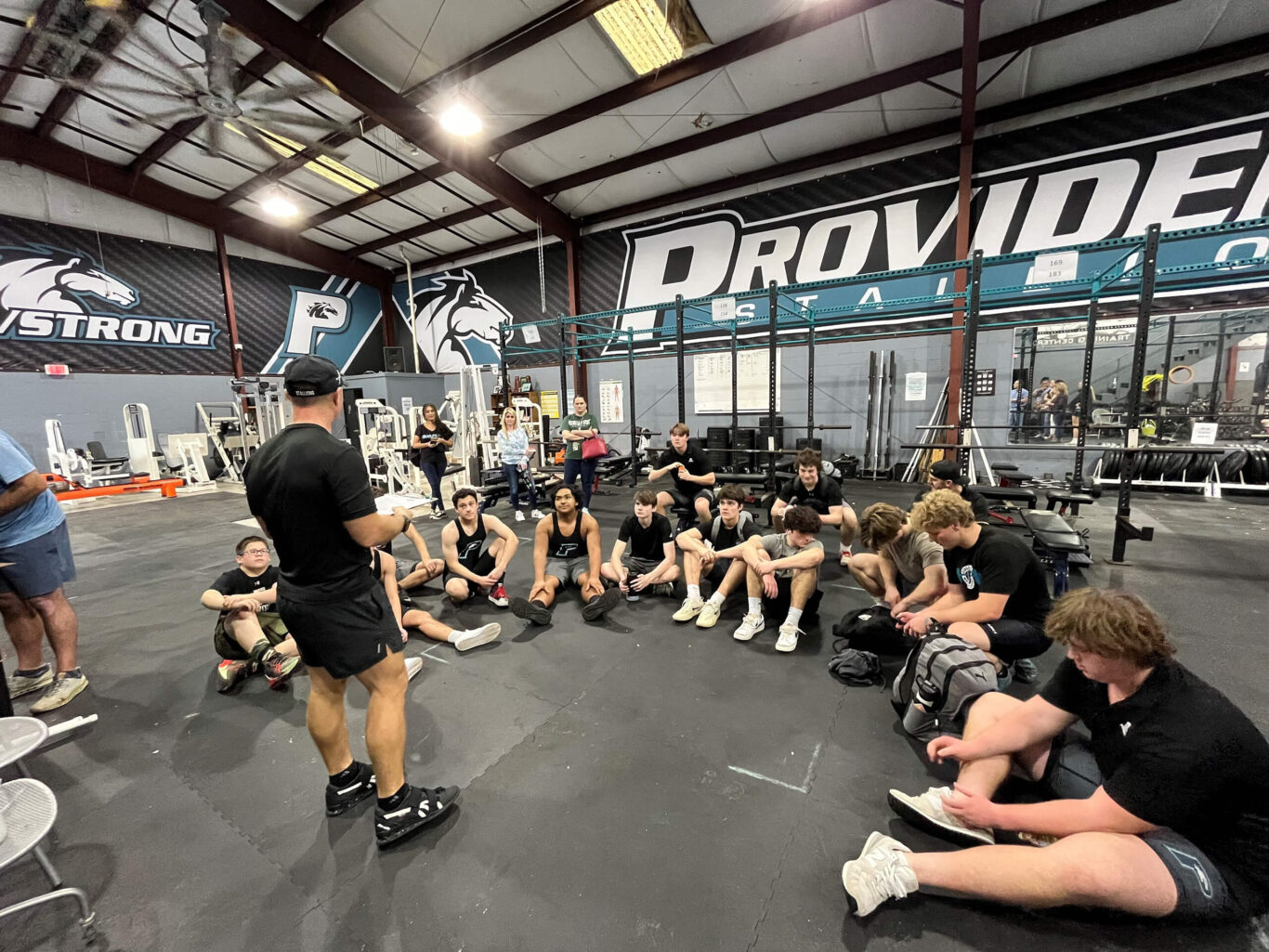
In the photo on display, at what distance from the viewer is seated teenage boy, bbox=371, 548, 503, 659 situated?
8.61ft

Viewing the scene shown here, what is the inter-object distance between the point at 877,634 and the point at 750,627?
661 mm

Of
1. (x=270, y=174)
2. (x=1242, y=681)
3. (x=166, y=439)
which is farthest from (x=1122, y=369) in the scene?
(x=166, y=439)

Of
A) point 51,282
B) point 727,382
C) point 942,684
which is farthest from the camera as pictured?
point 727,382

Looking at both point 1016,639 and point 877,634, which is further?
point 877,634

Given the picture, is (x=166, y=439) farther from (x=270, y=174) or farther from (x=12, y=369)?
(x=270, y=174)

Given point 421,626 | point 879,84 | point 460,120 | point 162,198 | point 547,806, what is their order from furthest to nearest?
point 162,198, point 879,84, point 460,120, point 421,626, point 547,806

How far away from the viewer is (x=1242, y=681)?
87.0 inches

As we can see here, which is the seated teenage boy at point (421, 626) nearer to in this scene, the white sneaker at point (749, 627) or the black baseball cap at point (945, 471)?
the white sneaker at point (749, 627)

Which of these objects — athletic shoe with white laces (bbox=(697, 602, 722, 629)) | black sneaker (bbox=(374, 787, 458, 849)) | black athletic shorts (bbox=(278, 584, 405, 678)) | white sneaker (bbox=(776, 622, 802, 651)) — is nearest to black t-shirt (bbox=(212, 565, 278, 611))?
black athletic shorts (bbox=(278, 584, 405, 678))

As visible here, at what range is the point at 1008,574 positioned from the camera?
6.72ft

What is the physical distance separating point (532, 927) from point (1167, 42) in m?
9.61

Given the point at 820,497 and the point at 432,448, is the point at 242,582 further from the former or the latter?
the point at 820,497

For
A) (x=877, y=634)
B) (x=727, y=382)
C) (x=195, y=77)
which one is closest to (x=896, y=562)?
(x=877, y=634)

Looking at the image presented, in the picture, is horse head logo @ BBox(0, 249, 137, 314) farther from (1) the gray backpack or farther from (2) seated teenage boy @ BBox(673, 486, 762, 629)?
(1) the gray backpack
